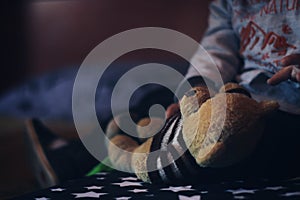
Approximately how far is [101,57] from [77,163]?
2.26 ft

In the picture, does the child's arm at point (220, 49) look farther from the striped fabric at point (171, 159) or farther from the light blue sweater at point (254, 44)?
the striped fabric at point (171, 159)

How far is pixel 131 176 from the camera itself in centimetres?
63

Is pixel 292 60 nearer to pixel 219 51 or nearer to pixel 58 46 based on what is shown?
pixel 219 51

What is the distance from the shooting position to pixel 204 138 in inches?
20.5

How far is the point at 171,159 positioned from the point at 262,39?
12.6 inches

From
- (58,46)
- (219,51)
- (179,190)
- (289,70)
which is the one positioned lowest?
(179,190)

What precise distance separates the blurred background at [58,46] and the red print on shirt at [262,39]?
38 cm

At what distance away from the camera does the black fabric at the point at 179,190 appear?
496 mm

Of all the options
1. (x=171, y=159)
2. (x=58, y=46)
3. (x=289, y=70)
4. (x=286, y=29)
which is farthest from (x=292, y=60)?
(x=58, y=46)

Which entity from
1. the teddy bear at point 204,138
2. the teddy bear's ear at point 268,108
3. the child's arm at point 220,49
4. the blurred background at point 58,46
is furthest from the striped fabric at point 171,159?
the blurred background at point 58,46

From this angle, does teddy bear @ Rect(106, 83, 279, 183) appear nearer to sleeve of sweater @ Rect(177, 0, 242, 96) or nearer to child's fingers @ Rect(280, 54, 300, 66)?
child's fingers @ Rect(280, 54, 300, 66)

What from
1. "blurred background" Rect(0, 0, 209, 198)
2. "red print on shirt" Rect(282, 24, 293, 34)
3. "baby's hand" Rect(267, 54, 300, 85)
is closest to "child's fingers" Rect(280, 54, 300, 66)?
"baby's hand" Rect(267, 54, 300, 85)

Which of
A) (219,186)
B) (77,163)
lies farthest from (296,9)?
(77,163)

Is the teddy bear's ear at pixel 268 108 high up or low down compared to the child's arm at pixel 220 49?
down
